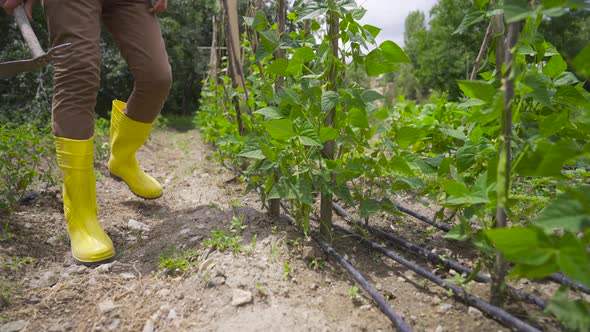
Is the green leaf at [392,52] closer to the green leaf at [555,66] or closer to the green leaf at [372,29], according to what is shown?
the green leaf at [372,29]

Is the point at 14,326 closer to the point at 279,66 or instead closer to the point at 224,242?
the point at 224,242

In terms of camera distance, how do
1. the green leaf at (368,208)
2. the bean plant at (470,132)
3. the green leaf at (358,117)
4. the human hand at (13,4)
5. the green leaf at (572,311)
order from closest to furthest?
the green leaf at (572,311) < the bean plant at (470,132) < the green leaf at (358,117) < the green leaf at (368,208) < the human hand at (13,4)

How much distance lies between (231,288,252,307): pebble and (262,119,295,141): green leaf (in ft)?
1.59

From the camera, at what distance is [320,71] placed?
137 cm

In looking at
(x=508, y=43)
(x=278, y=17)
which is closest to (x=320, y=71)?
(x=278, y=17)

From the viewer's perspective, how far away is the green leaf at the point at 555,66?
1309 millimetres

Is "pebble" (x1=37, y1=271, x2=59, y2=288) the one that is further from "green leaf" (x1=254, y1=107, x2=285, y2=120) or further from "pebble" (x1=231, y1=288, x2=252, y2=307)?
"green leaf" (x1=254, y1=107, x2=285, y2=120)

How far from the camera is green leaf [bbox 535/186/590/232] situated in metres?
0.70

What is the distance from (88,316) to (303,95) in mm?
966

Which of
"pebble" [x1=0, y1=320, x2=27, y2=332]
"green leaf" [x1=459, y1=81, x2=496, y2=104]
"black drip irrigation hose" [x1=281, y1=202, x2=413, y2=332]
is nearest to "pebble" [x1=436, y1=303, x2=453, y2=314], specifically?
→ "black drip irrigation hose" [x1=281, y1=202, x2=413, y2=332]

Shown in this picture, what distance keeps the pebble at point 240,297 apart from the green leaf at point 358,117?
0.64 metres

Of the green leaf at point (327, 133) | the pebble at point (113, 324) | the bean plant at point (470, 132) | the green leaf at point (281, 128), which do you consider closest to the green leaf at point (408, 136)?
the bean plant at point (470, 132)

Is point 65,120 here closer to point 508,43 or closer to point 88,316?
point 88,316

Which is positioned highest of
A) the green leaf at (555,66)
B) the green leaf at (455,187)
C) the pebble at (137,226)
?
the green leaf at (555,66)
